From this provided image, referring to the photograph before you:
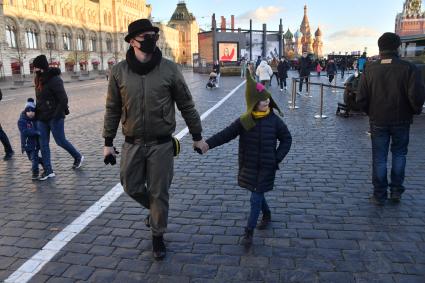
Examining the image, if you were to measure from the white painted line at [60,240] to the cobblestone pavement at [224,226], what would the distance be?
0.24ft

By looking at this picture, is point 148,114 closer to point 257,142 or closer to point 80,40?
point 257,142

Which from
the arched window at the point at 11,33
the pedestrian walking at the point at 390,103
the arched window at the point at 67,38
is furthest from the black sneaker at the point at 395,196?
the arched window at the point at 67,38

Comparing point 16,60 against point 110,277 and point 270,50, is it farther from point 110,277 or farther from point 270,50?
point 110,277

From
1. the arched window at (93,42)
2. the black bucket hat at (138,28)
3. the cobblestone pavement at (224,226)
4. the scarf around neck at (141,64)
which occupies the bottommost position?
the cobblestone pavement at (224,226)

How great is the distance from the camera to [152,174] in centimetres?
349

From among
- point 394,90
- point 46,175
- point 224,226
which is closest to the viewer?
point 224,226

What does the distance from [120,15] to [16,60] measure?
1458 inches

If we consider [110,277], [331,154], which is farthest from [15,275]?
[331,154]

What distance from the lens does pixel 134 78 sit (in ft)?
10.9

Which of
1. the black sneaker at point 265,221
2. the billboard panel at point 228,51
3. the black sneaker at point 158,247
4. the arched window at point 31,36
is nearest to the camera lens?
the black sneaker at point 158,247

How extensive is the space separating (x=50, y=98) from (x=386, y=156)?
472 centimetres

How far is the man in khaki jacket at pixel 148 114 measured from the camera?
334 cm

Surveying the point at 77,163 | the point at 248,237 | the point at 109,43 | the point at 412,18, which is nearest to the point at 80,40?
the point at 109,43

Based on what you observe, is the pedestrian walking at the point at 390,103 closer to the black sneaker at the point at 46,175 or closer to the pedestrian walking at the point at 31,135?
the black sneaker at the point at 46,175
